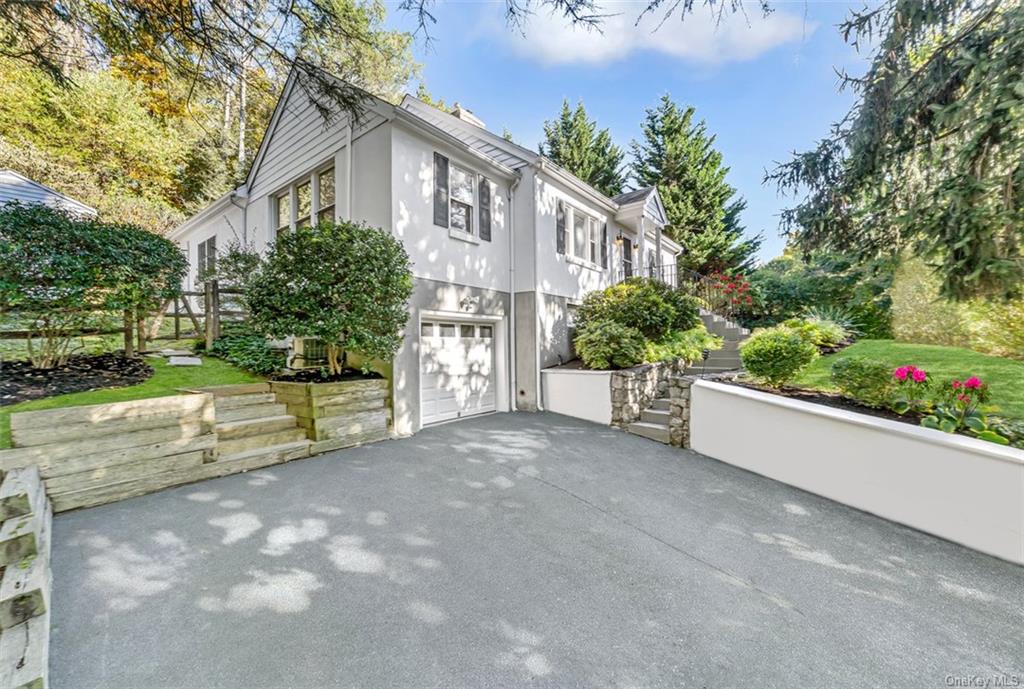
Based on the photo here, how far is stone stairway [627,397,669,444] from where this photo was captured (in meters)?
6.88

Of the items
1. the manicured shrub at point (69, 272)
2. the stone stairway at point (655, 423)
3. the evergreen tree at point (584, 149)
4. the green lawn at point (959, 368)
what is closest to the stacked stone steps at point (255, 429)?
the manicured shrub at point (69, 272)

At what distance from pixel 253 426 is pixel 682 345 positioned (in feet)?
30.1

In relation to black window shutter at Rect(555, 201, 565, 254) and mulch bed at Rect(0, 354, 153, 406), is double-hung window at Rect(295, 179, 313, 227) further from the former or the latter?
black window shutter at Rect(555, 201, 565, 254)

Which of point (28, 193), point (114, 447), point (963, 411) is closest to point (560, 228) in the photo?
point (963, 411)

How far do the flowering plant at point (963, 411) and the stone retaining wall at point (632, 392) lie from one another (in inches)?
158

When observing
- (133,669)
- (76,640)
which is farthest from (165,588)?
(133,669)

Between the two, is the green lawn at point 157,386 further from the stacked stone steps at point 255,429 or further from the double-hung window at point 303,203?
the double-hung window at point 303,203

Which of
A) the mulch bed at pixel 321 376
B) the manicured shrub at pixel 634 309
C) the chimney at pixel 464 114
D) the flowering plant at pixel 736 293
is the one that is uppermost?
the chimney at pixel 464 114

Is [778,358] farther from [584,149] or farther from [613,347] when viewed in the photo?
[584,149]

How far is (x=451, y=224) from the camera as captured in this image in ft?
25.6

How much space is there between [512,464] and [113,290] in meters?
5.94

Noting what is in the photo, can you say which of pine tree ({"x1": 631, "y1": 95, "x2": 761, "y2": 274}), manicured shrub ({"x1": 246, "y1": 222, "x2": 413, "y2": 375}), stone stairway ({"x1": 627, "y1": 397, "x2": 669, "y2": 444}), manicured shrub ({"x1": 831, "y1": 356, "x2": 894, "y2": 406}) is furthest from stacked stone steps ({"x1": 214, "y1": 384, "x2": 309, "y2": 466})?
pine tree ({"x1": 631, "y1": 95, "x2": 761, "y2": 274})

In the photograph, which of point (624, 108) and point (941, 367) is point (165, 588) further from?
point (624, 108)

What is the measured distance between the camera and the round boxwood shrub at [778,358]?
245 inches
